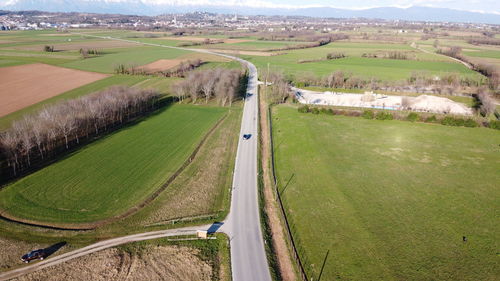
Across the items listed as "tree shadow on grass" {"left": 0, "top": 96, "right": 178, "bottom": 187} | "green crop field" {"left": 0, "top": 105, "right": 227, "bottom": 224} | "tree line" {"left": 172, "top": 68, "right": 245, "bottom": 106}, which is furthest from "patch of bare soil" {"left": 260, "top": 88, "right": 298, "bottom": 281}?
"tree shadow on grass" {"left": 0, "top": 96, "right": 178, "bottom": 187}

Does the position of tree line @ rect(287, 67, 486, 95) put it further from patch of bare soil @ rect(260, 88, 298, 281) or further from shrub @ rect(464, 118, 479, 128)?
patch of bare soil @ rect(260, 88, 298, 281)

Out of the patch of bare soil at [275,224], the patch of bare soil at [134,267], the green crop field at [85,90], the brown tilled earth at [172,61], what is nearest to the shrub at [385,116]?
the patch of bare soil at [275,224]

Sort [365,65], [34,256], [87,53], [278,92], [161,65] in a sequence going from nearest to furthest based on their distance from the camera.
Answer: [34,256], [278,92], [161,65], [365,65], [87,53]

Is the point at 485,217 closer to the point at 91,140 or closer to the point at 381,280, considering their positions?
the point at 381,280

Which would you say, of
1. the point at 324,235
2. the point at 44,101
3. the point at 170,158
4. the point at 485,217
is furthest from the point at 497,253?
the point at 44,101

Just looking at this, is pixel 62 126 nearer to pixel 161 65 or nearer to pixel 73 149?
pixel 73 149

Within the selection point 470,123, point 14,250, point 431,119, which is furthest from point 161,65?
point 470,123

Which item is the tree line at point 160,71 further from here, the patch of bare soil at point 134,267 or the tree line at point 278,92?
the patch of bare soil at point 134,267

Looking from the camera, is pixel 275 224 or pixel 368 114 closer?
pixel 275 224
